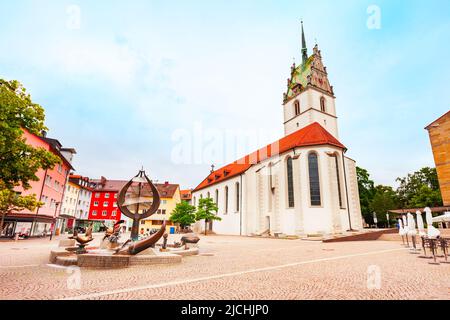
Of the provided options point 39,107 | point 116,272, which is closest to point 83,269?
point 116,272

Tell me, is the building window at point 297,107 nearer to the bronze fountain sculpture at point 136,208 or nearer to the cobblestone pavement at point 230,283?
the bronze fountain sculpture at point 136,208

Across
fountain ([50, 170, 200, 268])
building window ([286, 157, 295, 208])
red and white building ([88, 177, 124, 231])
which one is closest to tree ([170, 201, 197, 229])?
building window ([286, 157, 295, 208])

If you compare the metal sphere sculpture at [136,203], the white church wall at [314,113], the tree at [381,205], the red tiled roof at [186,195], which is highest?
the white church wall at [314,113]

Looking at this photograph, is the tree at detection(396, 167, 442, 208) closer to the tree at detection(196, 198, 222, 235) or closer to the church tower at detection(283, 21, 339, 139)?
the church tower at detection(283, 21, 339, 139)

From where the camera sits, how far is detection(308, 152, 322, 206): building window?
1067 inches

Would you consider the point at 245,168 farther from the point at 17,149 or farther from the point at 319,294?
the point at 319,294

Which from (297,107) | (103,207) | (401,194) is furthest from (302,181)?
(103,207)

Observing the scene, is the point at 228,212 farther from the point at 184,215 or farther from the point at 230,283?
the point at 230,283

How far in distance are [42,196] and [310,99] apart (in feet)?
125

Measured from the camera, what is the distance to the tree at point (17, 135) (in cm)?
1290

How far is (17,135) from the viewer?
13.1 metres

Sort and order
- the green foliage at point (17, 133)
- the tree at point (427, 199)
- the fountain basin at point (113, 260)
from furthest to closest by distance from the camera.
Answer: the tree at point (427, 199) < the green foliage at point (17, 133) < the fountain basin at point (113, 260)

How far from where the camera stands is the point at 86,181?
5366 centimetres

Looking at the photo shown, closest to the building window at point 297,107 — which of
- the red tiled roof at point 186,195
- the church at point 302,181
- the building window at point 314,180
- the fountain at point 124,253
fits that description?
the church at point 302,181
